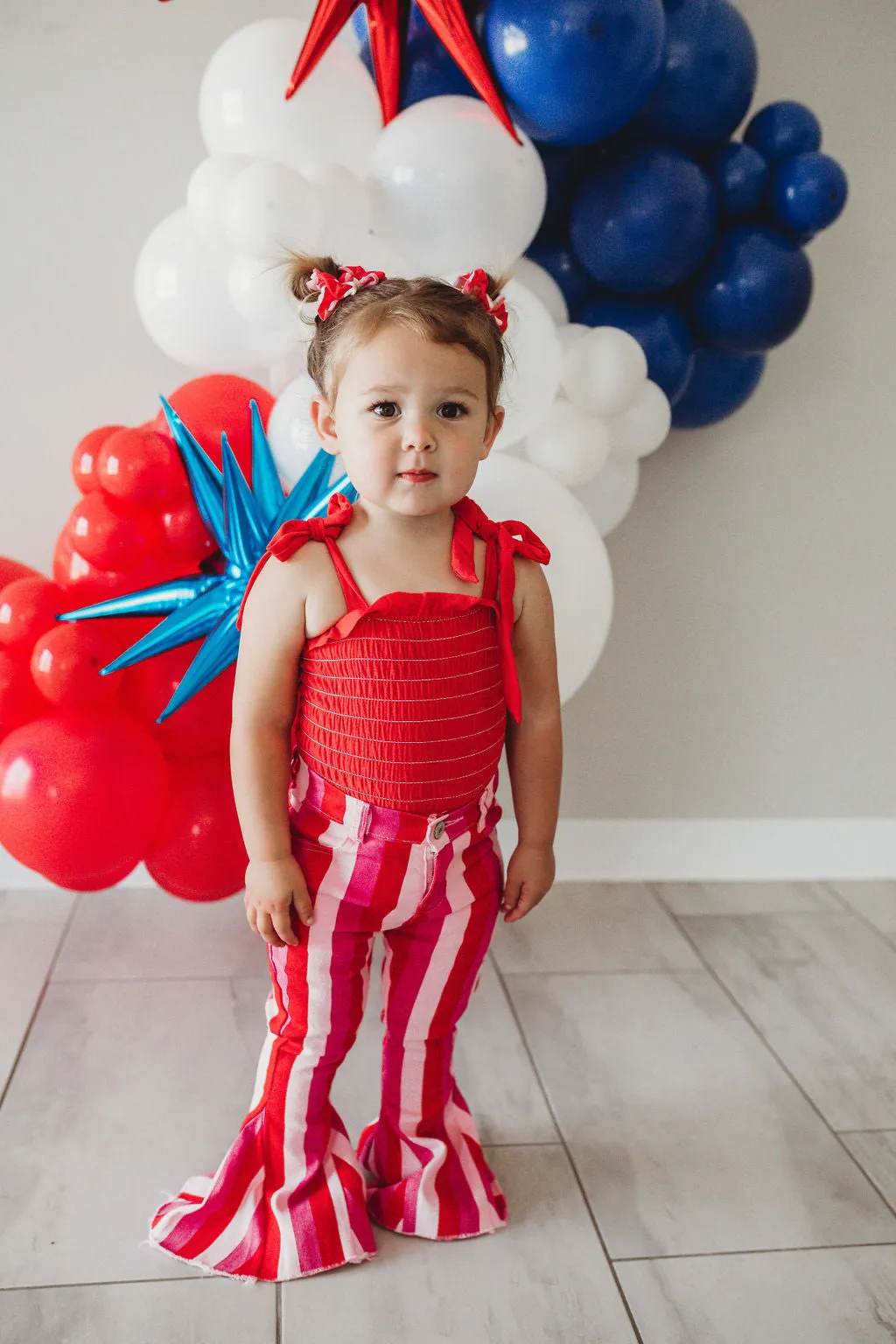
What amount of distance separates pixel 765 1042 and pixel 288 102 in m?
1.42

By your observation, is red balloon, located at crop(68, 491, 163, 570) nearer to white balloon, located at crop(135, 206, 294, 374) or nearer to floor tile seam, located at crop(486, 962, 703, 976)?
white balloon, located at crop(135, 206, 294, 374)

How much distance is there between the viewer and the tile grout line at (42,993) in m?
1.46

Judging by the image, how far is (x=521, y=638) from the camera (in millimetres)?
1169

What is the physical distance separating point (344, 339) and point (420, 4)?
54 centimetres

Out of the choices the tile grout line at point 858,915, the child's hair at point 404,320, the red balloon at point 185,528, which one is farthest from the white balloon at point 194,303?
the tile grout line at point 858,915

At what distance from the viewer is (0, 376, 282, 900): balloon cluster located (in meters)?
1.40

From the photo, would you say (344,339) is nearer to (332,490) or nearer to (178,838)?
(332,490)

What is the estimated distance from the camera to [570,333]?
1.49 metres

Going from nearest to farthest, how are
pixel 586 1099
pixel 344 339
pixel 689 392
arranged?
pixel 344 339
pixel 586 1099
pixel 689 392

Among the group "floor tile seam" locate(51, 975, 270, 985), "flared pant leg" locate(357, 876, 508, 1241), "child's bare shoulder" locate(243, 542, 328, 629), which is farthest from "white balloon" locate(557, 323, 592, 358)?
"floor tile seam" locate(51, 975, 270, 985)

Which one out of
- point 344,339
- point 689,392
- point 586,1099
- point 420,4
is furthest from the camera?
point 689,392

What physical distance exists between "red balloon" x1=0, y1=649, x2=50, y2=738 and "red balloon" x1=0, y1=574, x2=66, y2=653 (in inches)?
0.8

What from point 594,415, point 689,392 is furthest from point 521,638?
point 689,392

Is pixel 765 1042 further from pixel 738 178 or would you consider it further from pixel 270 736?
pixel 738 178
